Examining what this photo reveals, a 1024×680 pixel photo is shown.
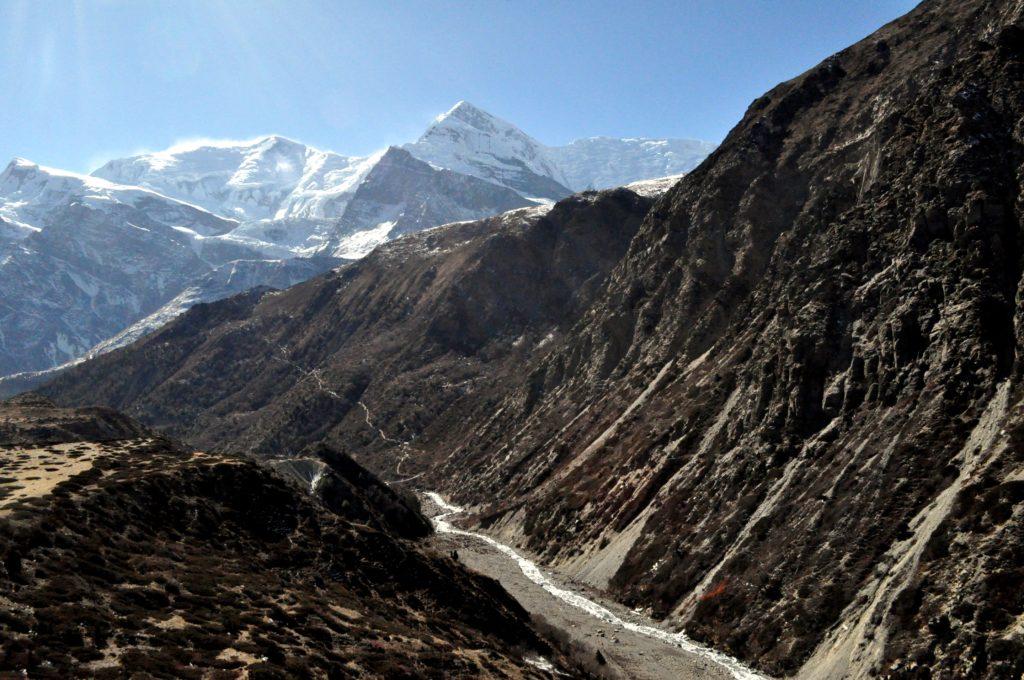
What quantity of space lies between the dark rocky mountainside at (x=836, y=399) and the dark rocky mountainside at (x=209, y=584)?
16.8m

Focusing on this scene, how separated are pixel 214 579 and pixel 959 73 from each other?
7165 centimetres

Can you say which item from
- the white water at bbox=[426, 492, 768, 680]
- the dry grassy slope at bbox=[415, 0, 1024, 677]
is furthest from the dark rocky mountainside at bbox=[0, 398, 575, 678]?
the dry grassy slope at bbox=[415, 0, 1024, 677]

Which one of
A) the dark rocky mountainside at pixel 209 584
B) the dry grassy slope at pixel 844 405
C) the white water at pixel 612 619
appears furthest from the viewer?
the white water at pixel 612 619

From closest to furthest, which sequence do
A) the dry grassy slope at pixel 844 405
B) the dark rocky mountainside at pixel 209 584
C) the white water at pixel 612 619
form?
1. the dark rocky mountainside at pixel 209 584
2. the dry grassy slope at pixel 844 405
3. the white water at pixel 612 619

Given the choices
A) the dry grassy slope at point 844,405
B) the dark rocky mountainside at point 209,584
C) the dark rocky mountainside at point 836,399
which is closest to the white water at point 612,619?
the dry grassy slope at point 844,405

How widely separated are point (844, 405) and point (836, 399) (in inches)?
46.7

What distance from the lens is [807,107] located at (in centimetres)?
10738

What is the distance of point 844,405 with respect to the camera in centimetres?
5506

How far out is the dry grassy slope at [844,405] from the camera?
128ft

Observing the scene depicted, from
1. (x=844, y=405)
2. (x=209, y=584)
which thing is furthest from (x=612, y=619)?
(x=209, y=584)

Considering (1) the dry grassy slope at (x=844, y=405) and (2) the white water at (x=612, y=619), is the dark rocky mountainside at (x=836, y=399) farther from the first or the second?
(2) the white water at (x=612, y=619)

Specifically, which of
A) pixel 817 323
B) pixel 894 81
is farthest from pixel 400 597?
pixel 894 81

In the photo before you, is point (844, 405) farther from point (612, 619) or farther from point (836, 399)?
point (612, 619)

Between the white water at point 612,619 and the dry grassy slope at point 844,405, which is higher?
the dry grassy slope at point 844,405
